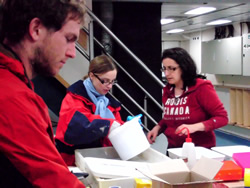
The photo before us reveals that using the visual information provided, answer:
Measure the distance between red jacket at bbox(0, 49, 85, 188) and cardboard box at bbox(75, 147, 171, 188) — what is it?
54cm

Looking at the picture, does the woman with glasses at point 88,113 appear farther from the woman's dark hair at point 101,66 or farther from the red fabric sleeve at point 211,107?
the red fabric sleeve at point 211,107

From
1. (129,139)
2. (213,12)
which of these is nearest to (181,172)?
(129,139)

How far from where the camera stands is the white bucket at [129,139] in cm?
165

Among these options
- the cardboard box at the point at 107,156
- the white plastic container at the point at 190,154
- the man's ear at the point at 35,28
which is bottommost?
the cardboard box at the point at 107,156

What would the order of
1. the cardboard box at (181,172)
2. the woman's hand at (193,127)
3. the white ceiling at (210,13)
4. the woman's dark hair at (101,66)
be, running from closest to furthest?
the cardboard box at (181,172), the woman's hand at (193,127), the woman's dark hair at (101,66), the white ceiling at (210,13)

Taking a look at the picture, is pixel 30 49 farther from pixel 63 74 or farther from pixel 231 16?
pixel 231 16

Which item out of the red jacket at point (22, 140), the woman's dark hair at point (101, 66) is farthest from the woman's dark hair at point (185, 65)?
the red jacket at point (22, 140)

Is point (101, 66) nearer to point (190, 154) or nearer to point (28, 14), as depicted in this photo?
point (190, 154)

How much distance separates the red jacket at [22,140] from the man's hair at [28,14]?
0.28 ft

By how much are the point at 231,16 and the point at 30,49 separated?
19.0 feet

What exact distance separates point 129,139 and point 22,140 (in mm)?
973

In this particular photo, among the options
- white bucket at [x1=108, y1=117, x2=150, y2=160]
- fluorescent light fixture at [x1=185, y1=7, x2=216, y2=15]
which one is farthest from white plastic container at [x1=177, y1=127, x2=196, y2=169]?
fluorescent light fixture at [x1=185, y1=7, x2=216, y2=15]

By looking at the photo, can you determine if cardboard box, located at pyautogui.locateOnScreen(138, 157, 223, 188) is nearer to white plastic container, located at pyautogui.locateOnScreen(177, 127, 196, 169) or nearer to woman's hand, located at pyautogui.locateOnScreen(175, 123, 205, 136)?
white plastic container, located at pyautogui.locateOnScreen(177, 127, 196, 169)

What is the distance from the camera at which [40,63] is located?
87 centimetres
